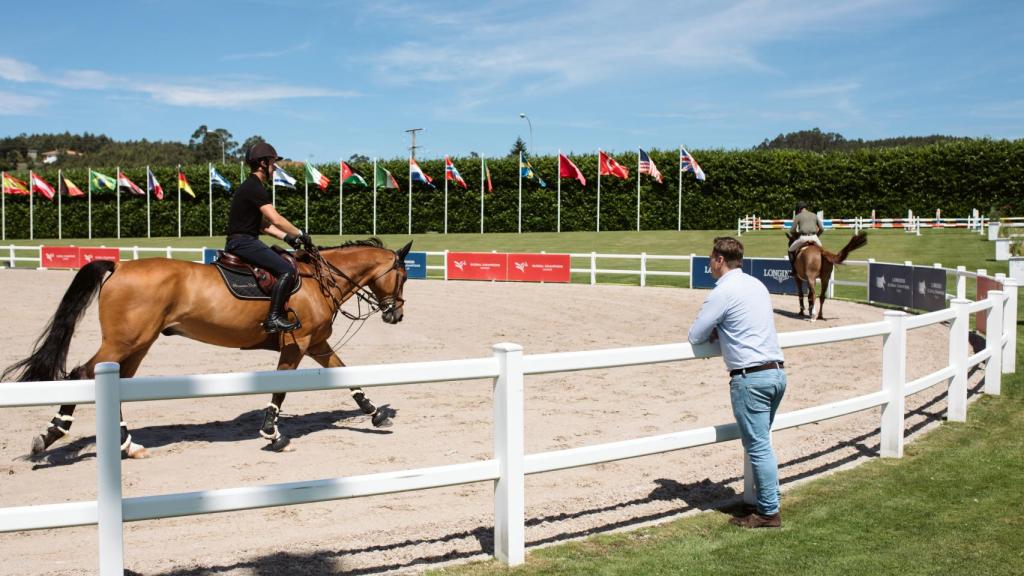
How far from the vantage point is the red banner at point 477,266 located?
29953 millimetres

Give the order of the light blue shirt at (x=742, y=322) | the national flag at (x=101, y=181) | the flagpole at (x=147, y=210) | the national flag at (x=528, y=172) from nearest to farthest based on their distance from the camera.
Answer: the light blue shirt at (x=742, y=322), the national flag at (x=528, y=172), the national flag at (x=101, y=181), the flagpole at (x=147, y=210)

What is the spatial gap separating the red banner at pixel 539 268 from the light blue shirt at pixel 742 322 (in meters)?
23.1

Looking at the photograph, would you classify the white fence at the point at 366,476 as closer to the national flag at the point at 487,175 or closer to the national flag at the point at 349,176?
the national flag at the point at 487,175

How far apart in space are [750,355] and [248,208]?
5226 millimetres

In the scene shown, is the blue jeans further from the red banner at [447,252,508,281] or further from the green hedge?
the green hedge

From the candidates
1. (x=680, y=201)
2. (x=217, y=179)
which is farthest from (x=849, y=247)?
(x=217, y=179)

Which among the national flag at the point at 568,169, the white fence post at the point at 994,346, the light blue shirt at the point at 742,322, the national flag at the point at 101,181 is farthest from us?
the national flag at the point at 101,181

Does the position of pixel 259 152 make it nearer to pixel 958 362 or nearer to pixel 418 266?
pixel 958 362

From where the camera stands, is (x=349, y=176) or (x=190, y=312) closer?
(x=190, y=312)

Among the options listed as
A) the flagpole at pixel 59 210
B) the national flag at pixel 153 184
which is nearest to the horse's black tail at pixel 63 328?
the national flag at pixel 153 184

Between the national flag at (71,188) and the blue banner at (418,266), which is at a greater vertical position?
the national flag at (71,188)

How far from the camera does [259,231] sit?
8398mm

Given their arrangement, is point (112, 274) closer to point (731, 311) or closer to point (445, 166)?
point (731, 311)

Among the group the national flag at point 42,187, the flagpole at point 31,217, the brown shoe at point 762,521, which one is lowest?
the brown shoe at point 762,521
